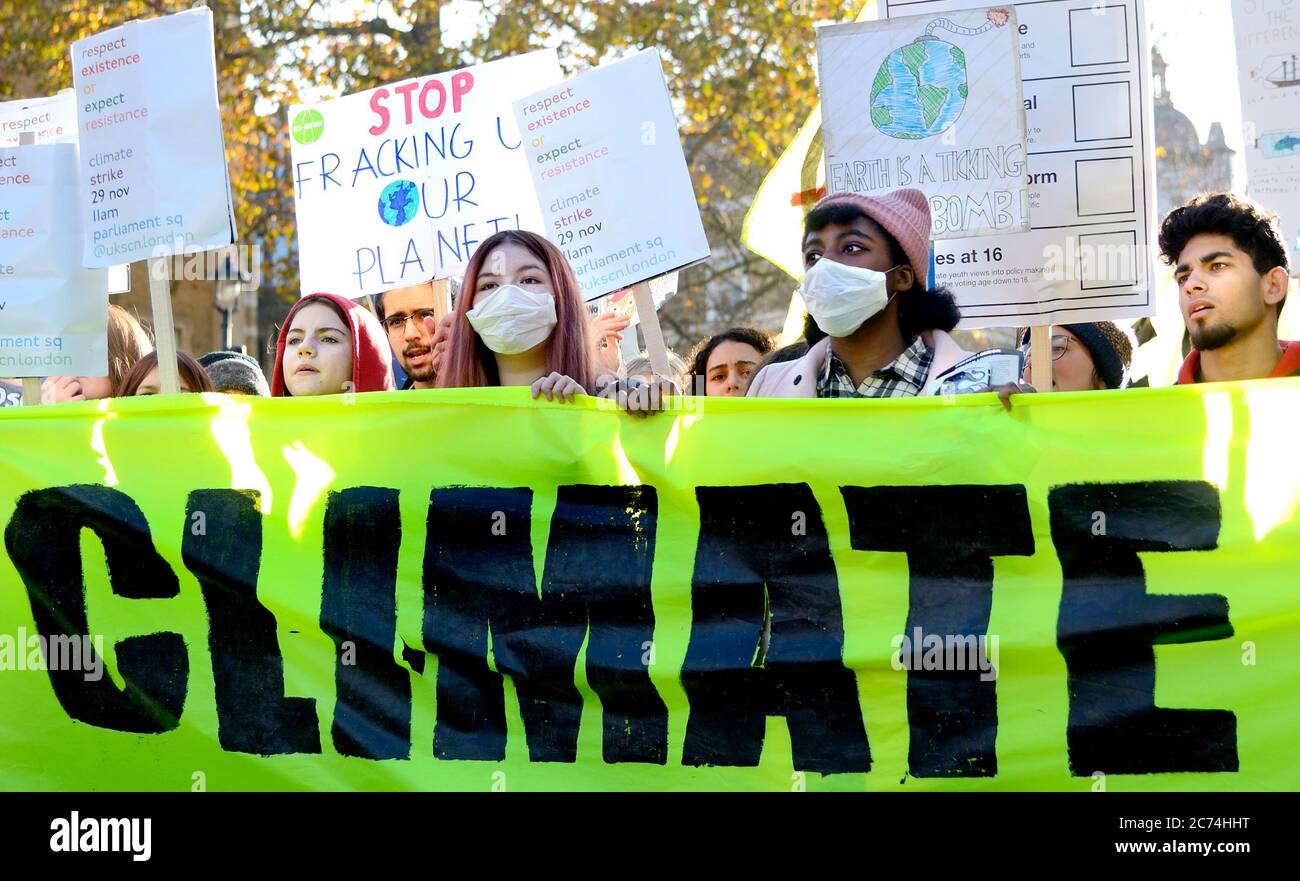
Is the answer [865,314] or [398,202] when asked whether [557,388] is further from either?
[398,202]

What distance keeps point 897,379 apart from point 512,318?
1056 millimetres

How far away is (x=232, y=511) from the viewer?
13.8ft

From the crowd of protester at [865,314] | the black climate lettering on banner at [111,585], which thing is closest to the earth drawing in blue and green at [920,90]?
the crowd of protester at [865,314]

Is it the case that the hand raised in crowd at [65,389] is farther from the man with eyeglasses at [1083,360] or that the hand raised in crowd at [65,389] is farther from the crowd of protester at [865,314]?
the man with eyeglasses at [1083,360]

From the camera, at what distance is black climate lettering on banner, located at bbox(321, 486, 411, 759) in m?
4.05

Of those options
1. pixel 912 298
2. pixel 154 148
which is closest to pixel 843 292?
pixel 912 298

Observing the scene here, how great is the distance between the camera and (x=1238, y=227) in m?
4.54

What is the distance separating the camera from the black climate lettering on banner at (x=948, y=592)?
3885 millimetres

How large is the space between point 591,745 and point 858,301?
1337mm

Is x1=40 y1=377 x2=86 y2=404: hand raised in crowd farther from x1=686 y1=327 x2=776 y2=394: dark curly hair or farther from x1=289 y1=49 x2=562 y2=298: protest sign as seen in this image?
x1=686 y1=327 x2=776 y2=394: dark curly hair

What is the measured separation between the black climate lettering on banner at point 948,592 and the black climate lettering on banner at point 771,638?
136 millimetres
